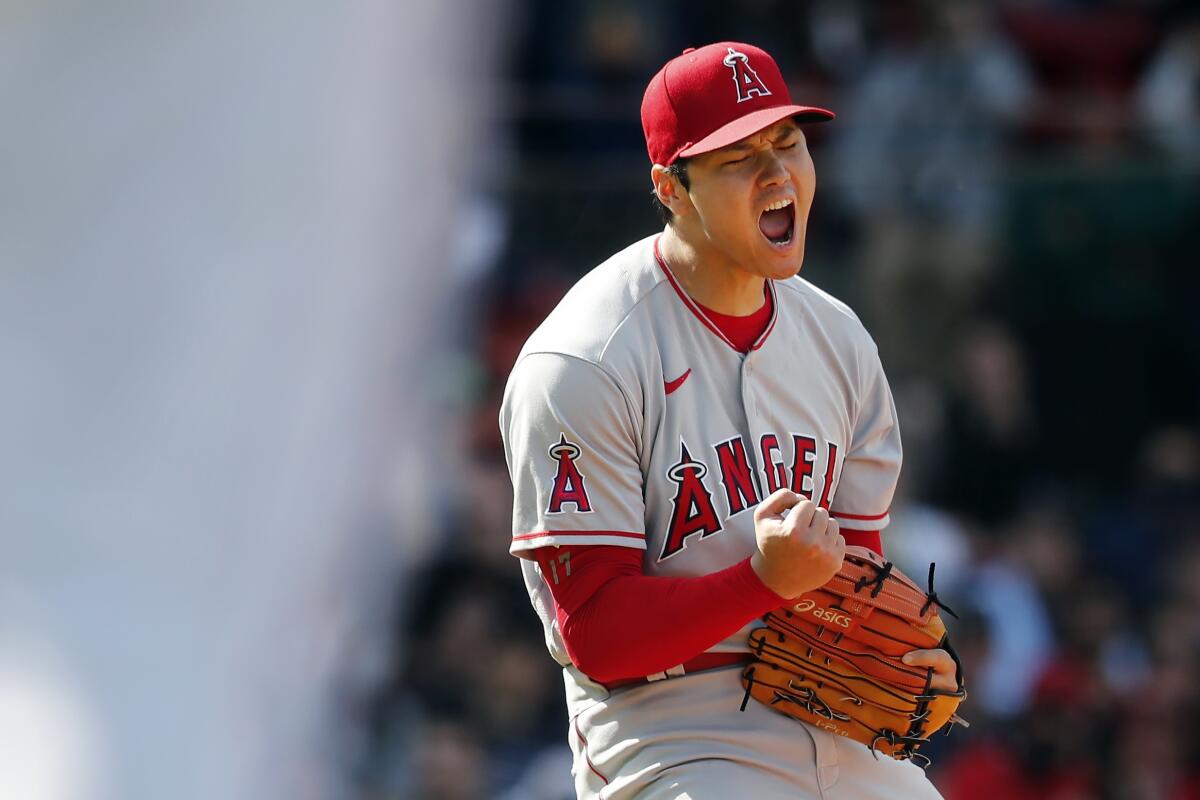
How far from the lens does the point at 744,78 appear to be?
9.72ft

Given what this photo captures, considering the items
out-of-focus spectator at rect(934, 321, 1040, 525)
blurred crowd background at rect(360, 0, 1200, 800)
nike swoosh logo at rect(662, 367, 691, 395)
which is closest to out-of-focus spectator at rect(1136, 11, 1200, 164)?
blurred crowd background at rect(360, 0, 1200, 800)

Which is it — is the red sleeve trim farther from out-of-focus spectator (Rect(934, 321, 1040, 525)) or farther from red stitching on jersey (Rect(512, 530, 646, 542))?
out-of-focus spectator (Rect(934, 321, 1040, 525))

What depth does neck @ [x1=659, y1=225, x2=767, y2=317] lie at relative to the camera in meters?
3.05

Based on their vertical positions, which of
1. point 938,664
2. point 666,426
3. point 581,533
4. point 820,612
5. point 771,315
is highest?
point 771,315

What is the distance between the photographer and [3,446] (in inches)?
230

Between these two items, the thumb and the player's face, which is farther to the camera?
the player's face

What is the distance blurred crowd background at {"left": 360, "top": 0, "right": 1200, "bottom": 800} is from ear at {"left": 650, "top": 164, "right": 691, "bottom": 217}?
147 inches

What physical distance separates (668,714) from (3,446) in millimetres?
3648

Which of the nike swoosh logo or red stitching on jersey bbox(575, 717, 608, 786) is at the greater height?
the nike swoosh logo

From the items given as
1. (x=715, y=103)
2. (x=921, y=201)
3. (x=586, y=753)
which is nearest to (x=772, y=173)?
(x=715, y=103)

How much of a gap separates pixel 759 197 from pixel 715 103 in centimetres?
18

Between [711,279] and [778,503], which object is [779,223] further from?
[778,503]

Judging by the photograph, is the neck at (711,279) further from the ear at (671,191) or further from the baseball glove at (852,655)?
the baseball glove at (852,655)

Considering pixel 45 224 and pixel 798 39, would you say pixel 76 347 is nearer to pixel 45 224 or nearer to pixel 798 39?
pixel 45 224
